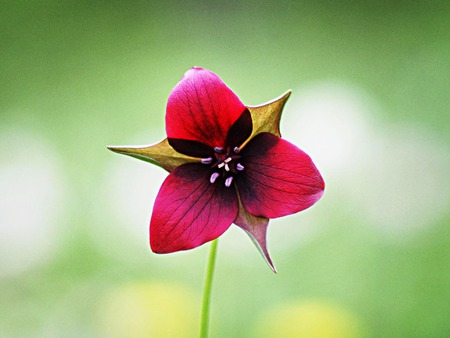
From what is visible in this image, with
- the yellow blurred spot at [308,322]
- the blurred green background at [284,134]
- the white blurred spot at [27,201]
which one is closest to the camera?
the yellow blurred spot at [308,322]

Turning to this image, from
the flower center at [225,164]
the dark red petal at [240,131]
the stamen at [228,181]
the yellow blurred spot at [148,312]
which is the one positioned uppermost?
the dark red petal at [240,131]

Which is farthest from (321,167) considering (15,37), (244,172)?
(244,172)

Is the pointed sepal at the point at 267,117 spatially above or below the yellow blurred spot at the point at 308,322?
above

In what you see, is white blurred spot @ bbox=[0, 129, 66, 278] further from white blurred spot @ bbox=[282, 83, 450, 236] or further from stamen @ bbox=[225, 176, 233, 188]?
stamen @ bbox=[225, 176, 233, 188]

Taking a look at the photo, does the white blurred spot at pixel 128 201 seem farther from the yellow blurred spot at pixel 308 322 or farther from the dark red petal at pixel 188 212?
the dark red petal at pixel 188 212

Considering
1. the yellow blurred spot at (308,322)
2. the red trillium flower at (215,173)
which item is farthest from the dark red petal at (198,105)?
the yellow blurred spot at (308,322)

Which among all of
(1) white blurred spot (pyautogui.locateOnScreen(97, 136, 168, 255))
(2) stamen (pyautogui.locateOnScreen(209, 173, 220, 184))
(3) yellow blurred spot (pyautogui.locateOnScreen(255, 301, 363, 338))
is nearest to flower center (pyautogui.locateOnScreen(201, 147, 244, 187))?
(2) stamen (pyautogui.locateOnScreen(209, 173, 220, 184))

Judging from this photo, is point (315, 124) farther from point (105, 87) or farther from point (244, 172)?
point (244, 172)
